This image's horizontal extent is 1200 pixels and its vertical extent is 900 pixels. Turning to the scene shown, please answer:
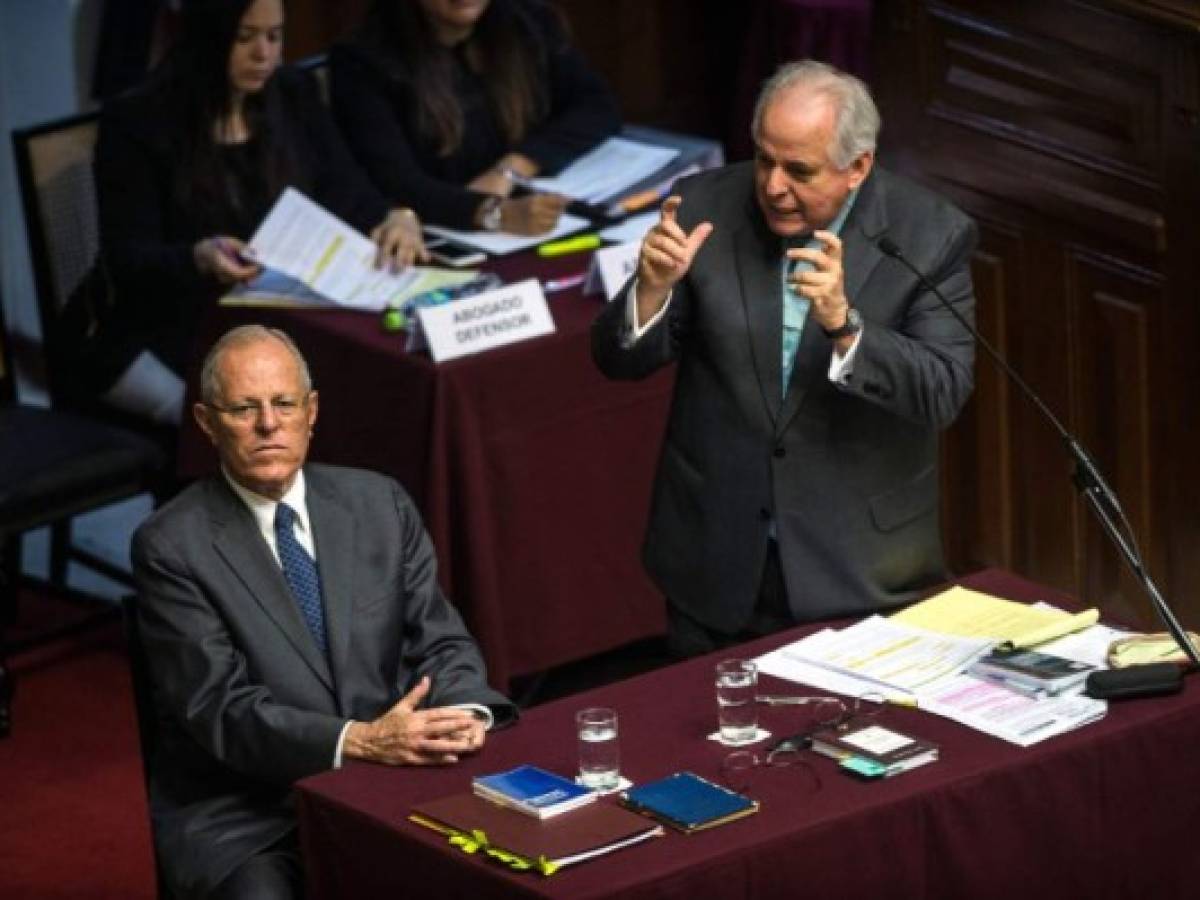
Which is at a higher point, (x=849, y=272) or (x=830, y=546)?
(x=849, y=272)

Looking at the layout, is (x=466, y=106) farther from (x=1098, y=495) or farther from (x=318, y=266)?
(x=1098, y=495)

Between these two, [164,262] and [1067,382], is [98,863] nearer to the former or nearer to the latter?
[164,262]

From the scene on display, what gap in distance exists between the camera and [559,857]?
4047mm

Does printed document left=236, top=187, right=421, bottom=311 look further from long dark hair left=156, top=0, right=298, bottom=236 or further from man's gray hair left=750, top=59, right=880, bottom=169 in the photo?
man's gray hair left=750, top=59, right=880, bottom=169

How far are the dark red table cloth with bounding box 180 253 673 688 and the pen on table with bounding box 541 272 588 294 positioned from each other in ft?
0.10

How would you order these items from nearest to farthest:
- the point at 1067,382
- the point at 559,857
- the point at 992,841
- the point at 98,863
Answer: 1. the point at 559,857
2. the point at 992,841
3. the point at 98,863
4. the point at 1067,382

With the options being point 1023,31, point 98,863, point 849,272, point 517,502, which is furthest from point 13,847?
point 1023,31

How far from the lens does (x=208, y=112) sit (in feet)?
22.6

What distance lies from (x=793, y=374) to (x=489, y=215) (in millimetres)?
2134

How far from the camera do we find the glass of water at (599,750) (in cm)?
431

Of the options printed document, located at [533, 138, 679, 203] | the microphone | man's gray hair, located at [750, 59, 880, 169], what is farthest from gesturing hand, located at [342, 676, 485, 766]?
printed document, located at [533, 138, 679, 203]

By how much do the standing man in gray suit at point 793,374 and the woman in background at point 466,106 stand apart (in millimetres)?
1927

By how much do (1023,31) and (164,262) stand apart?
206 cm

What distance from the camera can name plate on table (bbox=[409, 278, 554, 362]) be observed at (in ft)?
20.4
